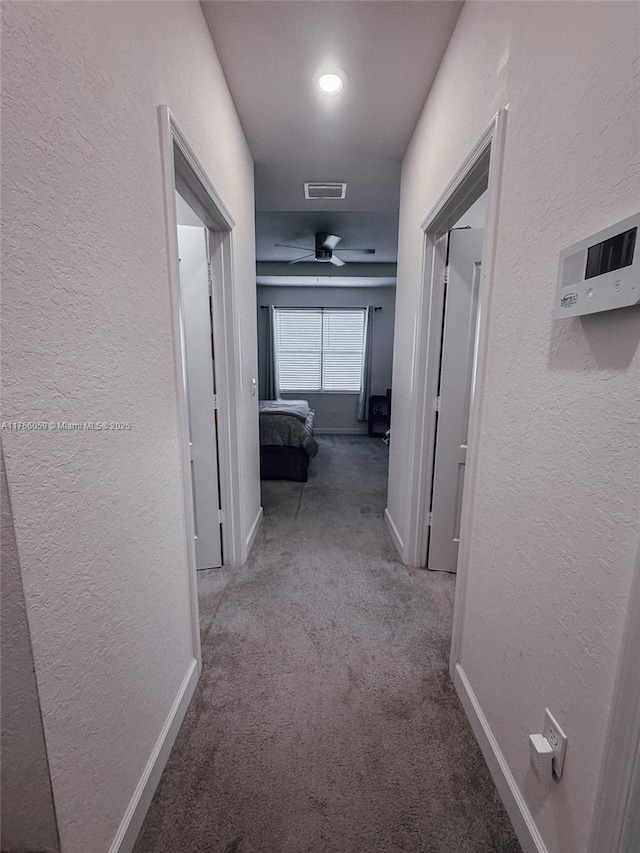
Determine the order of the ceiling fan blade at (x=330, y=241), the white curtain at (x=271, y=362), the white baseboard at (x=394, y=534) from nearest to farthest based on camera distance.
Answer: the white baseboard at (x=394, y=534) → the ceiling fan blade at (x=330, y=241) → the white curtain at (x=271, y=362)

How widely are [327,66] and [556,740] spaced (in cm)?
271

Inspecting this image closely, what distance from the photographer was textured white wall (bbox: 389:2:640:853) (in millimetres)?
693

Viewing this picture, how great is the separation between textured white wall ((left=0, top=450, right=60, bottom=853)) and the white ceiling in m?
2.07

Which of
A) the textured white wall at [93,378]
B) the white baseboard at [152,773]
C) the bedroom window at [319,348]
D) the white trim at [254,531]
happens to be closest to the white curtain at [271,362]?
the bedroom window at [319,348]

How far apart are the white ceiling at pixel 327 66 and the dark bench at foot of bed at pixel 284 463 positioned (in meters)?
2.42

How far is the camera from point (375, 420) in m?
6.45

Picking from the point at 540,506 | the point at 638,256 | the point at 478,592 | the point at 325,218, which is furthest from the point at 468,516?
the point at 325,218

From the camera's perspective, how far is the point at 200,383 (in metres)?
2.09

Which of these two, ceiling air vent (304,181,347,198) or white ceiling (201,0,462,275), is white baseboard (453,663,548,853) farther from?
ceiling air vent (304,181,347,198)

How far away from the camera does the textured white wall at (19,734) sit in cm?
60

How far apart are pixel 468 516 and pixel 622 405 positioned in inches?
30.8

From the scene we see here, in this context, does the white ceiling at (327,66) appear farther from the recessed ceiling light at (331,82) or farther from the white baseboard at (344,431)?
the white baseboard at (344,431)

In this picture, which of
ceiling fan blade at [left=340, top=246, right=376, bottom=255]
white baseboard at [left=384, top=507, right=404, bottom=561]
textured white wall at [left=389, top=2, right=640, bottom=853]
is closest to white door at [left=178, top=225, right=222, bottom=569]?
white baseboard at [left=384, top=507, right=404, bottom=561]

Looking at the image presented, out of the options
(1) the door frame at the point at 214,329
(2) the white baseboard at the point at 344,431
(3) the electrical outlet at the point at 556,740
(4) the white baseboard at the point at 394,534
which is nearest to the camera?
(3) the electrical outlet at the point at 556,740
